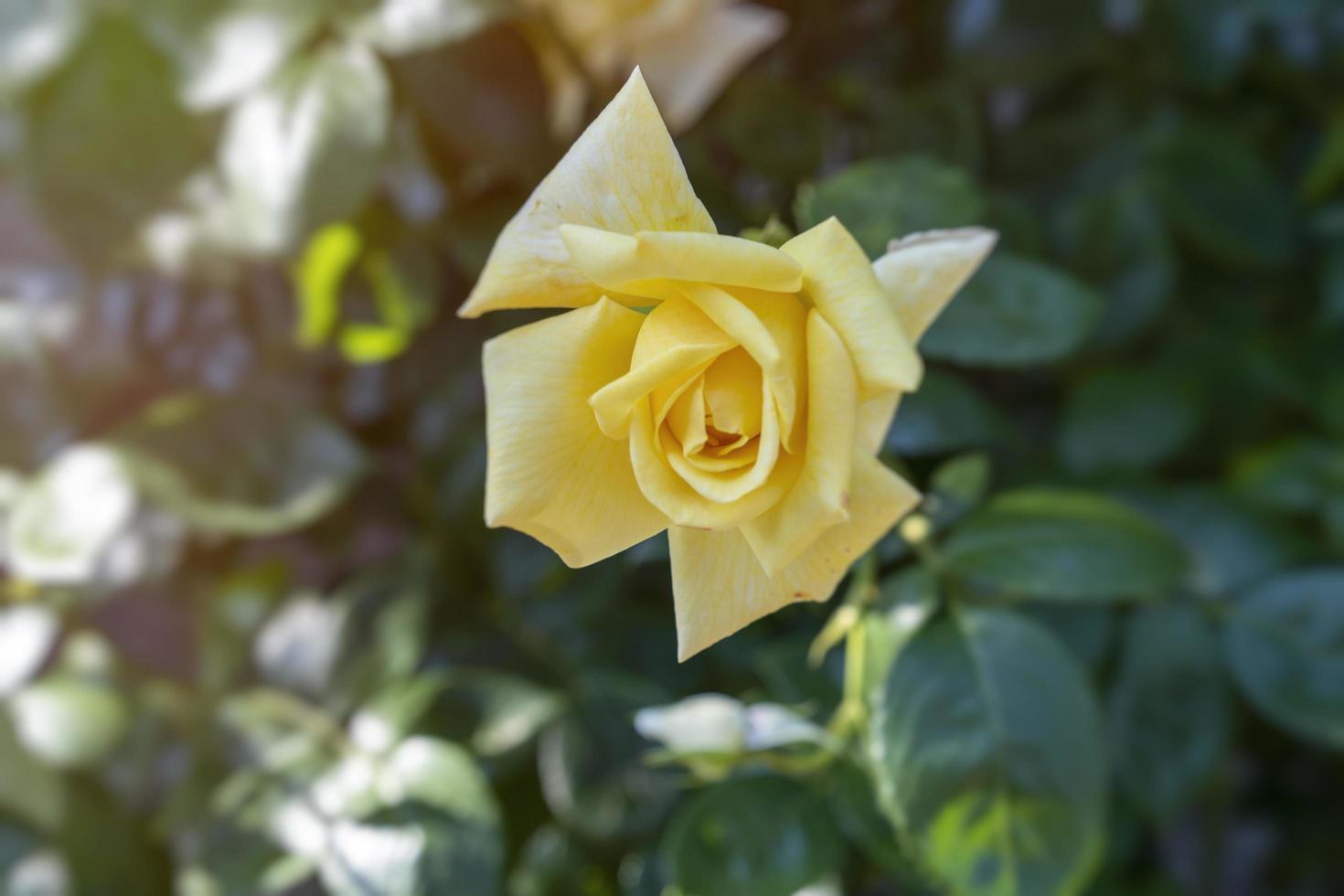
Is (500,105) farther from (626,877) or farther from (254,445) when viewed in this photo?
(626,877)

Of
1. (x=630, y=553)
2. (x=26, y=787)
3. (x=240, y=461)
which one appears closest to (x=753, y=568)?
(x=630, y=553)

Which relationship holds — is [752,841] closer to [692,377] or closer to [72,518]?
[692,377]

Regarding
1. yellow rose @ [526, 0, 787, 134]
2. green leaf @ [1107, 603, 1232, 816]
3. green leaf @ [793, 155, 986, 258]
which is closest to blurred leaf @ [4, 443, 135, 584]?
yellow rose @ [526, 0, 787, 134]

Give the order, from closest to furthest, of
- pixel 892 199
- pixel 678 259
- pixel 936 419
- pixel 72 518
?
pixel 678 259 < pixel 892 199 < pixel 936 419 < pixel 72 518

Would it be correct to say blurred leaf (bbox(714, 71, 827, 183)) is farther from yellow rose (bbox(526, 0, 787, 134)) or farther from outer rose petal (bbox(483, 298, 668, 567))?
outer rose petal (bbox(483, 298, 668, 567))

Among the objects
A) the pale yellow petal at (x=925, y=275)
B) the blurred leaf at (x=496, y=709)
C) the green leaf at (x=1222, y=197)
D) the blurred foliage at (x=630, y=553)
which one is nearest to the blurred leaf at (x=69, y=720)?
the blurred foliage at (x=630, y=553)

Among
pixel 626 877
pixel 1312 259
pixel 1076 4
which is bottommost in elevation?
pixel 626 877

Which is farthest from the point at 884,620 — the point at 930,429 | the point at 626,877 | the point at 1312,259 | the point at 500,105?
the point at 1312,259
